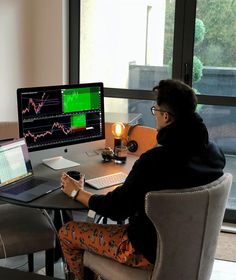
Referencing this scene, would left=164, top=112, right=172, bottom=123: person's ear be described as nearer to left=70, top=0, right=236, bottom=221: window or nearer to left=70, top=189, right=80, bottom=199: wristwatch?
left=70, top=189, right=80, bottom=199: wristwatch

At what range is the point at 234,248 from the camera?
10.8ft

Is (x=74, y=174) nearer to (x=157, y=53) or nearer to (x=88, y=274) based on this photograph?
(x=88, y=274)

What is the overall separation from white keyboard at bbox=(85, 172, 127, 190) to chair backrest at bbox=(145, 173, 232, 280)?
0.50m

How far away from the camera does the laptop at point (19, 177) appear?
84.4 inches

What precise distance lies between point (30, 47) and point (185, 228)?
2.39 m

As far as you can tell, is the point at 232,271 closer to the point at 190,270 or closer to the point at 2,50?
the point at 190,270

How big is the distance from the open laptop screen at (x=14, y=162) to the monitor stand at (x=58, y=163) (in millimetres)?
189

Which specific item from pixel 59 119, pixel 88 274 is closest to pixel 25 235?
pixel 88 274

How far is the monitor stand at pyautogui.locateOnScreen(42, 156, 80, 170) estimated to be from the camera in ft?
8.30

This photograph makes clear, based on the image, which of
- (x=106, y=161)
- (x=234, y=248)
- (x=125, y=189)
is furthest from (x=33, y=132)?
(x=234, y=248)

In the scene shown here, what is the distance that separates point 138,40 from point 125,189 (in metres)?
2.04

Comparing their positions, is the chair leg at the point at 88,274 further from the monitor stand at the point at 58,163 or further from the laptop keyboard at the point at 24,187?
the monitor stand at the point at 58,163

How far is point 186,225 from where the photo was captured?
1827 mm

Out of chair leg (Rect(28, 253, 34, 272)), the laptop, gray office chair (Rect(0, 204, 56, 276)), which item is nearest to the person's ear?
the laptop
